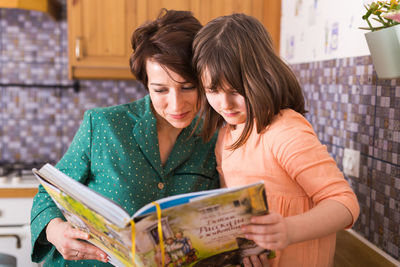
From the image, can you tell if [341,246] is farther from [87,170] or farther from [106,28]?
[106,28]

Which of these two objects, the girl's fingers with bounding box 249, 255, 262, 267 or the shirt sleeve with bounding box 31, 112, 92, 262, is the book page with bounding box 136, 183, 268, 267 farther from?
the shirt sleeve with bounding box 31, 112, 92, 262

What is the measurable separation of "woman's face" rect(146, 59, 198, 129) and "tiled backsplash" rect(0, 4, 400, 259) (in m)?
0.58

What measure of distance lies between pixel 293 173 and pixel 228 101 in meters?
0.23

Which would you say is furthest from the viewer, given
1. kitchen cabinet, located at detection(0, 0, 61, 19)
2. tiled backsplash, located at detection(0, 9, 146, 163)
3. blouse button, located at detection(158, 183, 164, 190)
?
tiled backsplash, located at detection(0, 9, 146, 163)

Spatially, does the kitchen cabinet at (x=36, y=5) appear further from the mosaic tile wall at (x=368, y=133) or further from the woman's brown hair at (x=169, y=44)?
the mosaic tile wall at (x=368, y=133)

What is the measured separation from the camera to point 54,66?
2.67 m

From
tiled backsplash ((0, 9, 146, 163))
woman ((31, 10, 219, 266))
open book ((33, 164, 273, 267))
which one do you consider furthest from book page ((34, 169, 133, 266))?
tiled backsplash ((0, 9, 146, 163))

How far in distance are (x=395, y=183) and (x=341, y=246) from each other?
0.30m

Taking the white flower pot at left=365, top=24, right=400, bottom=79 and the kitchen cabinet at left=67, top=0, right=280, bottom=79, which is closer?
the white flower pot at left=365, top=24, right=400, bottom=79

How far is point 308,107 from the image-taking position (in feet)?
5.83

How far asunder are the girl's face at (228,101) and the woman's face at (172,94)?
12 centimetres

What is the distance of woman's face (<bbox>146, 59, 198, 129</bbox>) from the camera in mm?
1099

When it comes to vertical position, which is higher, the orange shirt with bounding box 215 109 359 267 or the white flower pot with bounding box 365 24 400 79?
the white flower pot with bounding box 365 24 400 79

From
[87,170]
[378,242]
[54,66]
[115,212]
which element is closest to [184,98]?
[87,170]
